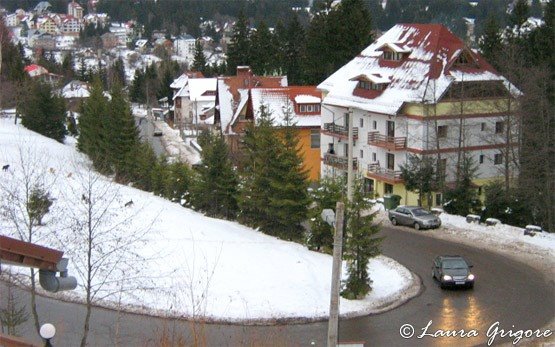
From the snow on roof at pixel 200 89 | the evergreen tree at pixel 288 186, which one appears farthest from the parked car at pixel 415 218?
the snow on roof at pixel 200 89

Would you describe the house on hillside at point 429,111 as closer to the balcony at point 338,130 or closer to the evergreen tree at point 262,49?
the balcony at point 338,130

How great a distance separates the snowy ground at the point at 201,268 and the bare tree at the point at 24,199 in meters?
0.18

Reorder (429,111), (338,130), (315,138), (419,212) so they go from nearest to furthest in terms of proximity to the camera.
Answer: (419,212), (429,111), (338,130), (315,138)

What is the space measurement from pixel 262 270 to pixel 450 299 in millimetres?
5723

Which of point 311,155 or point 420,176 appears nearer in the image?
point 420,176

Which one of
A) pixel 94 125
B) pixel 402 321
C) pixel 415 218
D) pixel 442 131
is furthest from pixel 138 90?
pixel 402 321

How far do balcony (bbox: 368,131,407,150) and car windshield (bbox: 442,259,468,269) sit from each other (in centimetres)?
1584

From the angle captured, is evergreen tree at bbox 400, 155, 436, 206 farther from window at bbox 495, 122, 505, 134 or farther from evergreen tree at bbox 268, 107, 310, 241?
evergreen tree at bbox 268, 107, 310, 241

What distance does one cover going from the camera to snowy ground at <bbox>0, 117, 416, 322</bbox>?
20078 mm

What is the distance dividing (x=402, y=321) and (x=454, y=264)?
173 inches

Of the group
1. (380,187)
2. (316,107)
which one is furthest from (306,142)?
(380,187)

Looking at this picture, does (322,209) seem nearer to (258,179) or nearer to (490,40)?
(258,179)

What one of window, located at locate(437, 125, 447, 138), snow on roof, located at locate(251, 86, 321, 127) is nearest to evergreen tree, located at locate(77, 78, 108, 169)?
snow on roof, located at locate(251, 86, 321, 127)

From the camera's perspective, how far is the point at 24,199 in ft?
73.1
